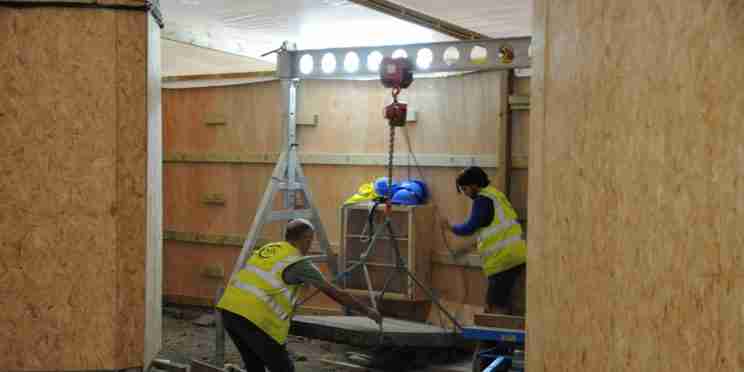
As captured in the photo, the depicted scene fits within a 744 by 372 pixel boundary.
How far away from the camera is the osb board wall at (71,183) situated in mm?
3453

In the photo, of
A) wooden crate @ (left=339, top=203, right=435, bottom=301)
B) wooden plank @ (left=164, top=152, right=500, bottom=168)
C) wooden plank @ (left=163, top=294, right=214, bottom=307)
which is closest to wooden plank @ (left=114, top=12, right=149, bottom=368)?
wooden crate @ (left=339, top=203, right=435, bottom=301)

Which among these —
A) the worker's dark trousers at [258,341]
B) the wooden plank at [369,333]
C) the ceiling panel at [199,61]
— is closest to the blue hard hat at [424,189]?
the wooden plank at [369,333]

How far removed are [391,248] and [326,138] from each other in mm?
1413

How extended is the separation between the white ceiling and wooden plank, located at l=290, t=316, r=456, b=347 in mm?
2854

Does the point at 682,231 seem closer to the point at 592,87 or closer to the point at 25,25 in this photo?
the point at 592,87

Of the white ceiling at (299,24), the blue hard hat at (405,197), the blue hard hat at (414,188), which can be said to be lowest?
the blue hard hat at (405,197)

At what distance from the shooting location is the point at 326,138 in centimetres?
855

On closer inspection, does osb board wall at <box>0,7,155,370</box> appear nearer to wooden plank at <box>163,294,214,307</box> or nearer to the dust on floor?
the dust on floor

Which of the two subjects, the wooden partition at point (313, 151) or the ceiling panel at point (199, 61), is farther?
the ceiling panel at point (199, 61)

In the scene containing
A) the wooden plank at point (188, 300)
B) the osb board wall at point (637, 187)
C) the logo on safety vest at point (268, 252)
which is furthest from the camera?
the wooden plank at point (188, 300)

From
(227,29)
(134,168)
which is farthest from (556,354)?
(227,29)

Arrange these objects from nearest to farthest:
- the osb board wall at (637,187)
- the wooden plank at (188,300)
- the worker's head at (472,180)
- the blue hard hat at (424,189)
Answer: the osb board wall at (637,187), the worker's head at (472,180), the blue hard hat at (424,189), the wooden plank at (188,300)

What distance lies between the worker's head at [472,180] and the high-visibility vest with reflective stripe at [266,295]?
2.01m

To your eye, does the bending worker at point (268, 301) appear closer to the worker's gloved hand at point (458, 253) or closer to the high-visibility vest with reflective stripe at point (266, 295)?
the high-visibility vest with reflective stripe at point (266, 295)
